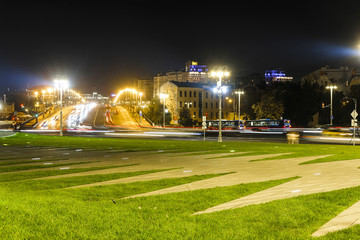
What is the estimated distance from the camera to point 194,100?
120 meters

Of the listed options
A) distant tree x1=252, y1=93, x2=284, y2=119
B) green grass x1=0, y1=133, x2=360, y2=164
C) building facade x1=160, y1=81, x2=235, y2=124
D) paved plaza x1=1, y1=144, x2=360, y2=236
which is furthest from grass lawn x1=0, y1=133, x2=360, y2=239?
building facade x1=160, y1=81, x2=235, y2=124

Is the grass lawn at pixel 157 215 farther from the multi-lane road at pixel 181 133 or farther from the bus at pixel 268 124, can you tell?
the bus at pixel 268 124

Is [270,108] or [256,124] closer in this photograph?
[256,124]

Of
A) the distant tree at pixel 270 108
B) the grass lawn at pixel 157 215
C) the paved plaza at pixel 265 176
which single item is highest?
the distant tree at pixel 270 108

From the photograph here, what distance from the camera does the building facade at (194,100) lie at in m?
118

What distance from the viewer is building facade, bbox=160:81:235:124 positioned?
11769 cm

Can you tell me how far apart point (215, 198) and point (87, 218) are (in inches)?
119

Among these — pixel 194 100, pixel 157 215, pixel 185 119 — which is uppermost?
pixel 194 100

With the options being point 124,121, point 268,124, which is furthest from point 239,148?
point 124,121

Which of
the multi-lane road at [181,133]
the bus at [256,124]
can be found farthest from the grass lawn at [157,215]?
the bus at [256,124]

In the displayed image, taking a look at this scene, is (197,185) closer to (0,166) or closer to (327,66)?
(0,166)

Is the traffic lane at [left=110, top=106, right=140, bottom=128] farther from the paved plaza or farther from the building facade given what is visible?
the paved plaza

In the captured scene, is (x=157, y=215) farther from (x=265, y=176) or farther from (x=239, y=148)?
(x=239, y=148)

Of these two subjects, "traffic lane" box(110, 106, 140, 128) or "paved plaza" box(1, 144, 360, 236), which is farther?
"traffic lane" box(110, 106, 140, 128)
